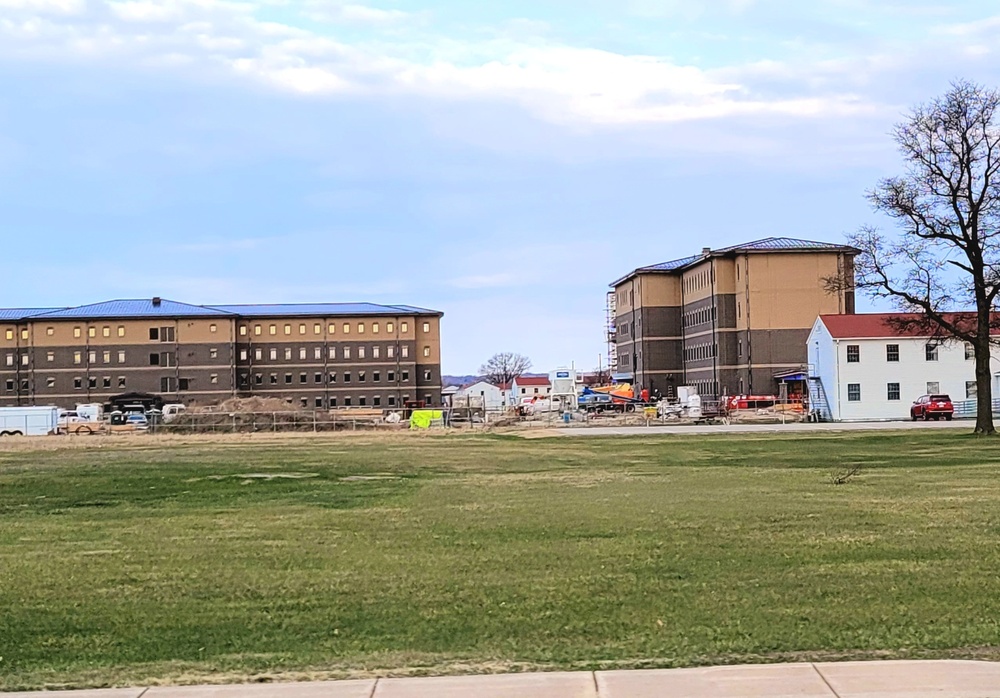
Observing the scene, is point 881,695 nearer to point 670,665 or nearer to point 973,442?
point 670,665

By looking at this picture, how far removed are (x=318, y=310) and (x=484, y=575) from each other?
444 feet

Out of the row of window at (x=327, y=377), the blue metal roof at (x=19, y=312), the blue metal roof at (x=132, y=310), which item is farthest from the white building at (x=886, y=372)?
the blue metal roof at (x=19, y=312)

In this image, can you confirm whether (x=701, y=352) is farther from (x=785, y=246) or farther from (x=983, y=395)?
(x=983, y=395)

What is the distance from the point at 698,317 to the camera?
422ft

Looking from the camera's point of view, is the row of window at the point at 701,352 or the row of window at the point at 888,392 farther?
the row of window at the point at 701,352

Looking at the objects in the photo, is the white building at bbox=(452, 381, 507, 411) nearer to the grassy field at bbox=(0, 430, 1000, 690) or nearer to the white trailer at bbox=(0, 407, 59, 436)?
the white trailer at bbox=(0, 407, 59, 436)

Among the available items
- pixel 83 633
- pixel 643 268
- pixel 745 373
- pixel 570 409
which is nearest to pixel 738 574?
pixel 83 633

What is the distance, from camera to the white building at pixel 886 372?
277ft

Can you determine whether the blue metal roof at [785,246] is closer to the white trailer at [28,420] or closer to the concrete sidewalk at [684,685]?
the white trailer at [28,420]

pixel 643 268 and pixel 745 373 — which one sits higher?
pixel 643 268

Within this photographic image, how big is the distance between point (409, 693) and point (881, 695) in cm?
301

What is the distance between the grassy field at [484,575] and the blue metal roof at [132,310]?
375 feet

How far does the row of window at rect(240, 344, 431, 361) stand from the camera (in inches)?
5640

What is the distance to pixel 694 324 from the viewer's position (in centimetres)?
13062
